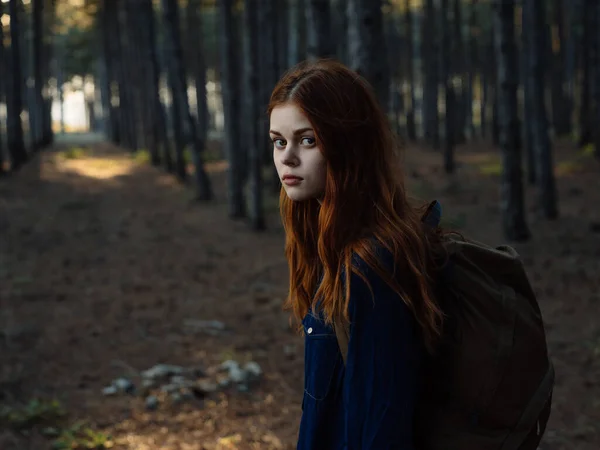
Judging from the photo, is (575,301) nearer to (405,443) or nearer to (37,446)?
(37,446)

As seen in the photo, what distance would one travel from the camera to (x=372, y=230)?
2012mm

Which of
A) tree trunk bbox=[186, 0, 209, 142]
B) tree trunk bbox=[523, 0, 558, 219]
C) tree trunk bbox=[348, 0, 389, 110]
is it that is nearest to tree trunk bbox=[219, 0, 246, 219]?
tree trunk bbox=[523, 0, 558, 219]

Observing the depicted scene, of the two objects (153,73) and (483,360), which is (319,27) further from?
(153,73)

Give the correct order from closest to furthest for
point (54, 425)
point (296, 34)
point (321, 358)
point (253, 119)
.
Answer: point (321, 358) → point (54, 425) → point (253, 119) → point (296, 34)

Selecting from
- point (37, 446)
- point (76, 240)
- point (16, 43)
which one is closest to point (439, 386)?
point (37, 446)

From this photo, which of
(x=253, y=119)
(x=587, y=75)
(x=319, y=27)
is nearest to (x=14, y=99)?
(x=253, y=119)

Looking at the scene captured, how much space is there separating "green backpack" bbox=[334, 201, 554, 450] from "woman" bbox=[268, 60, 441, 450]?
0.21 feet

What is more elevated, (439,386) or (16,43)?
(16,43)

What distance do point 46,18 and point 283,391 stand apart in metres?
41.3

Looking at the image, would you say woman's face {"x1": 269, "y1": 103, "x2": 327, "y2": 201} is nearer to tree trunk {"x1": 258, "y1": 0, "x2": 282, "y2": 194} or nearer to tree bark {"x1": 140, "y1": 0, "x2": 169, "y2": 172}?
tree trunk {"x1": 258, "y1": 0, "x2": 282, "y2": 194}

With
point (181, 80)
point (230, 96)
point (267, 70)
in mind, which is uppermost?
point (267, 70)

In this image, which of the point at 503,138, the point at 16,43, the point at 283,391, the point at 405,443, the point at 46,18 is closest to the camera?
the point at 405,443

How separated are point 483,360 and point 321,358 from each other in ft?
1.42

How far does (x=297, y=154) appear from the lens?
212cm
